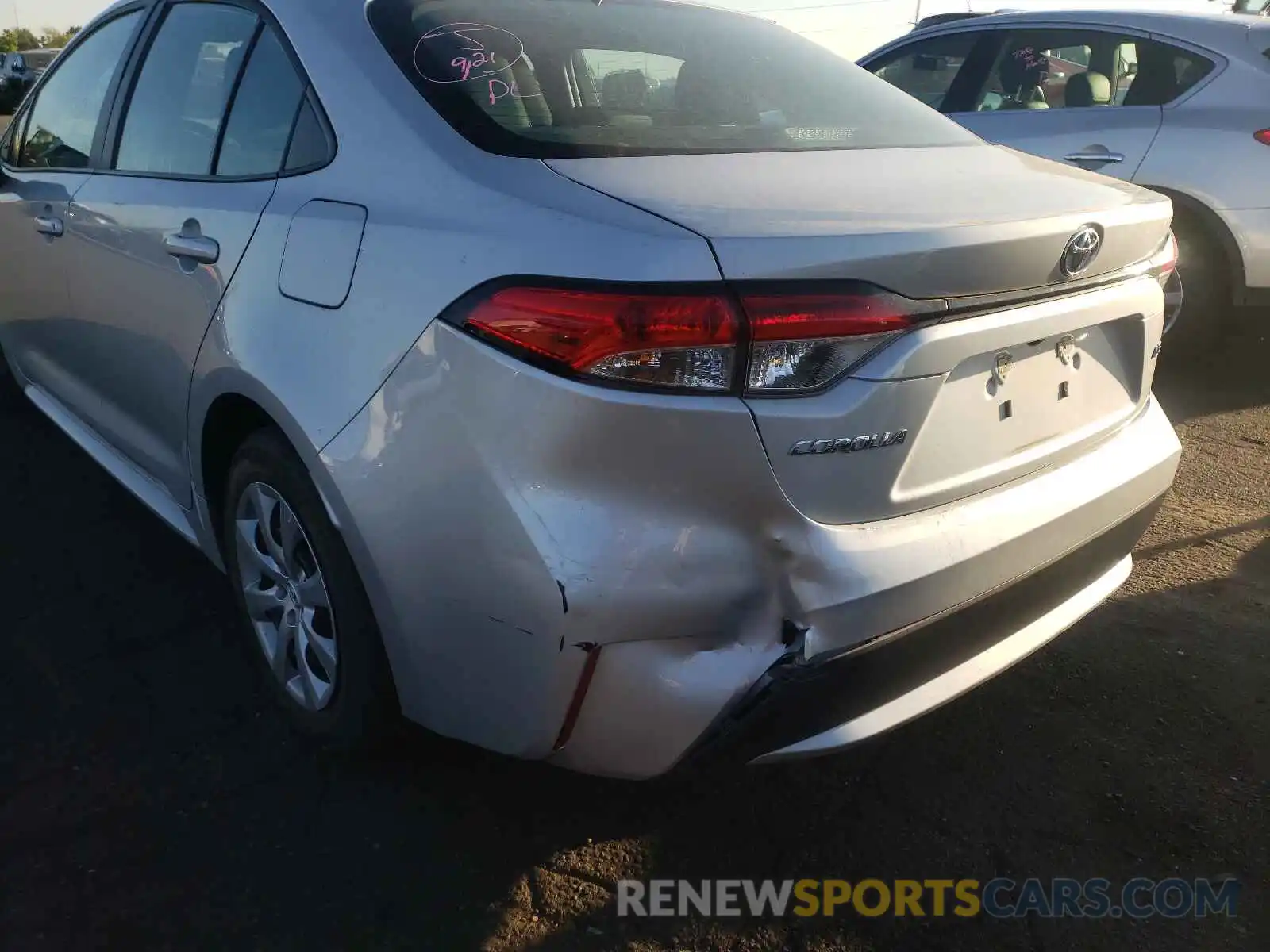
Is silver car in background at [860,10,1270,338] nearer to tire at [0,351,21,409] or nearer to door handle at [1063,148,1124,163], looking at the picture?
door handle at [1063,148,1124,163]

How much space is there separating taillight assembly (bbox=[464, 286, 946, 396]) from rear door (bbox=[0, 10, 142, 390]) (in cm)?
209

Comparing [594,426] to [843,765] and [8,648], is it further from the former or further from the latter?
[8,648]

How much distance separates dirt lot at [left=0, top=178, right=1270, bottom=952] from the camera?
1.95 meters

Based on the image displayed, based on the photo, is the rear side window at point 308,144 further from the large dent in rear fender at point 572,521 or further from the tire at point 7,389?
the tire at point 7,389

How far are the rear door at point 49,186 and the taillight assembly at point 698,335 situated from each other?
209 cm

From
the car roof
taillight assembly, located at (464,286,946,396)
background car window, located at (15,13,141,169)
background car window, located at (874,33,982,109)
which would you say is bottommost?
background car window, located at (874,33,982,109)

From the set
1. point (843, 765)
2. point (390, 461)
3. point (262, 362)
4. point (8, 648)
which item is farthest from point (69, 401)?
point (843, 765)

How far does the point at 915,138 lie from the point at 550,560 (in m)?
1.37

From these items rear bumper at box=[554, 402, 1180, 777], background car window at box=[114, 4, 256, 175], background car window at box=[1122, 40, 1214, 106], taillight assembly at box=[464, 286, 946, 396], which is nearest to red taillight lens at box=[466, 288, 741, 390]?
taillight assembly at box=[464, 286, 946, 396]

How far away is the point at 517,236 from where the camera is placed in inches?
65.4

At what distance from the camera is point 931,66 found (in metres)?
5.82

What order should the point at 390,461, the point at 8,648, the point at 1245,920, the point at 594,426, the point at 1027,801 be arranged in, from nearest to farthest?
the point at 594,426
the point at 390,461
the point at 1245,920
the point at 1027,801
the point at 8,648

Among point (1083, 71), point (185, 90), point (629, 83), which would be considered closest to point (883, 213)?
point (629, 83)

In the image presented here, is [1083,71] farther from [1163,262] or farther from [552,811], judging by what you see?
[552,811]
